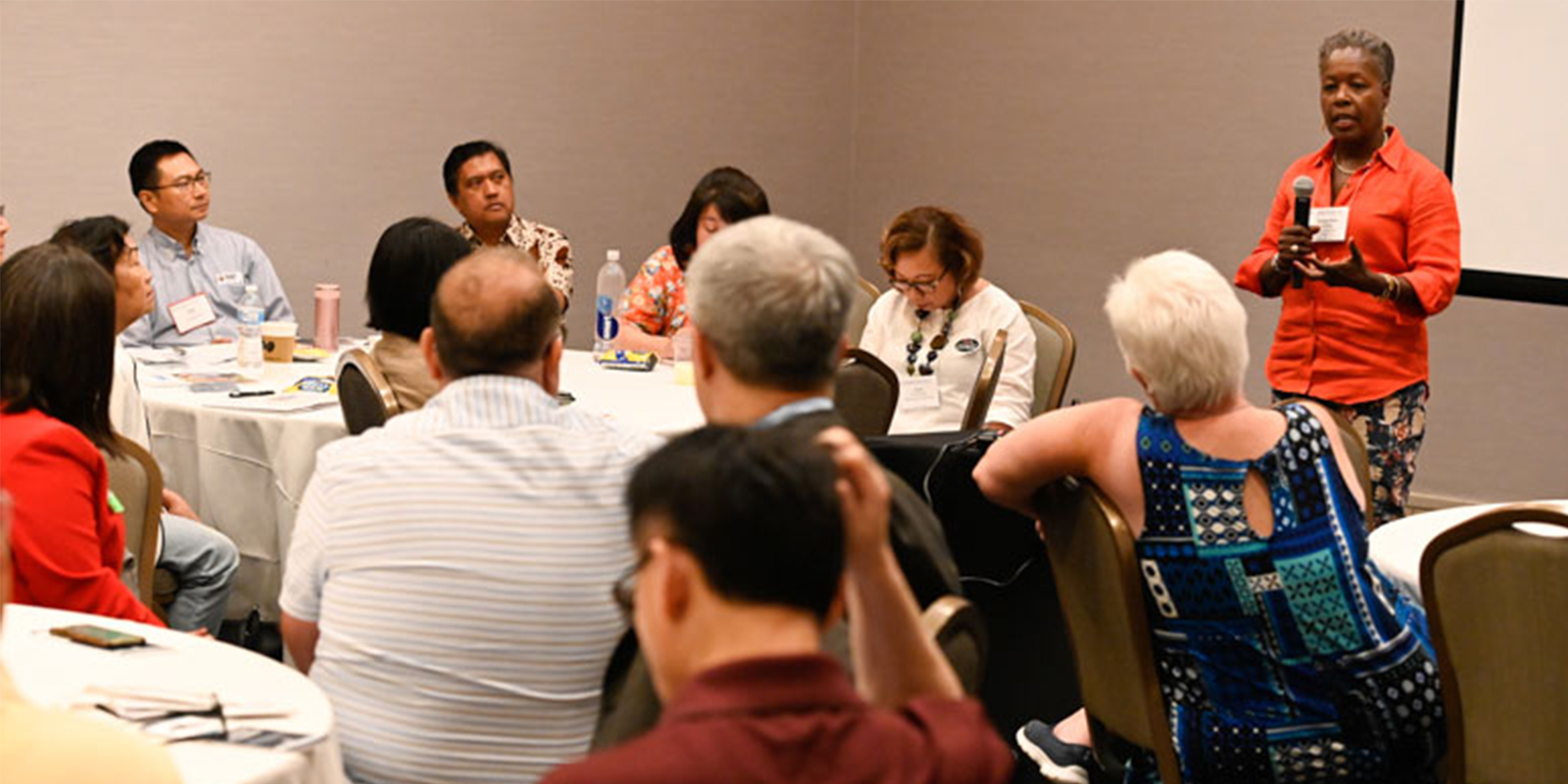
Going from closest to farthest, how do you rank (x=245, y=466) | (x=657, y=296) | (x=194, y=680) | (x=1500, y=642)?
1. (x=194, y=680)
2. (x=1500, y=642)
3. (x=245, y=466)
4. (x=657, y=296)

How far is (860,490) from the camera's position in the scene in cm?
144

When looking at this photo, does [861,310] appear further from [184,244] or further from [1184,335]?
[1184,335]

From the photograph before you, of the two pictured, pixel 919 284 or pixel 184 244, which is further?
pixel 184 244

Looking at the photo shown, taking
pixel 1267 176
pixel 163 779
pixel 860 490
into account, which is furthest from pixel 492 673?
pixel 1267 176

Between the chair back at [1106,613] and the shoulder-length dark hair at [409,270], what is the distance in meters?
1.55

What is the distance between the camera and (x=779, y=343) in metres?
2.13

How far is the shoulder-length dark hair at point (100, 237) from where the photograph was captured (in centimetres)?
443

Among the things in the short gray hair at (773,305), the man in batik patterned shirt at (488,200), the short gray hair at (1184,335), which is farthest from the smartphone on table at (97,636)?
the man in batik patterned shirt at (488,200)

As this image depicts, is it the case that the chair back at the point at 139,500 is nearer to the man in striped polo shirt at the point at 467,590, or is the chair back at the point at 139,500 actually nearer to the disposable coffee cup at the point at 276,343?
the man in striped polo shirt at the point at 467,590

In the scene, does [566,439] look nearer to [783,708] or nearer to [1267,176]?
[783,708]

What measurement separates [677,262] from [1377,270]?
7.13ft

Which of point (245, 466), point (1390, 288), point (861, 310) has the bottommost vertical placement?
point (245, 466)

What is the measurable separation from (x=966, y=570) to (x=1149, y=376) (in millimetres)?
1045

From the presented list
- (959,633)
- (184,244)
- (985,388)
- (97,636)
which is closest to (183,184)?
(184,244)
